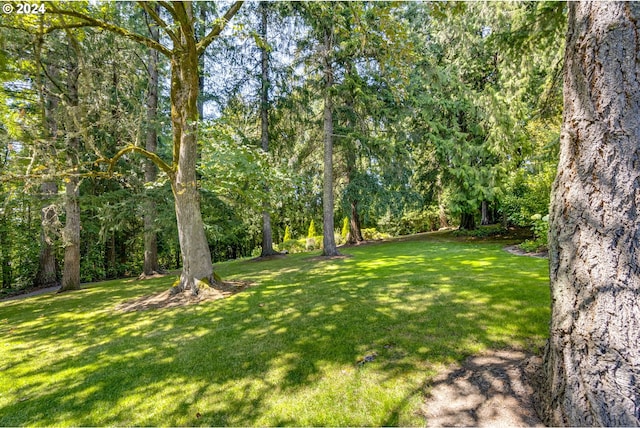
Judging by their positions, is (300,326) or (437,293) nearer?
(300,326)

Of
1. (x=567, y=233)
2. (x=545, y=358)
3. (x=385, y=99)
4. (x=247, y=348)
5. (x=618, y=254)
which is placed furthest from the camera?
(x=385, y=99)

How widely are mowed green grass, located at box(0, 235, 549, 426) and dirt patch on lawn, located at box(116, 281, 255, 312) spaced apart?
0.34 meters

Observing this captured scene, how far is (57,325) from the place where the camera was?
215 inches

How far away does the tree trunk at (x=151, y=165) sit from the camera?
31.5 feet

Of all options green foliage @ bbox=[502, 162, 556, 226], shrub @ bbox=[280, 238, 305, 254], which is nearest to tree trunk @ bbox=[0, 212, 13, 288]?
shrub @ bbox=[280, 238, 305, 254]

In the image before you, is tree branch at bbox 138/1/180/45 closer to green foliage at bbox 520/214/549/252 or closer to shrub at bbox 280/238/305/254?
green foliage at bbox 520/214/549/252

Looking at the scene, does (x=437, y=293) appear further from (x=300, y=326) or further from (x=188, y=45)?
(x=188, y=45)

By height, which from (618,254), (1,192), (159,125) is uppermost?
(159,125)

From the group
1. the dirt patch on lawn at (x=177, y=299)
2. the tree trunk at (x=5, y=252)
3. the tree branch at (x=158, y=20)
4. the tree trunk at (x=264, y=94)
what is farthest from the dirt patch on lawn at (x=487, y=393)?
the tree trunk at (x=5, y=252)

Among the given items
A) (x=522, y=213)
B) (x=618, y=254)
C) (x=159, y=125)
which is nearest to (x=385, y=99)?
(x=522, y=213)

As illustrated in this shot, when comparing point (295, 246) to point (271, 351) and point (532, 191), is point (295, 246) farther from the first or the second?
point (271, 351)

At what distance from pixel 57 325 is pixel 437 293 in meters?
7.08

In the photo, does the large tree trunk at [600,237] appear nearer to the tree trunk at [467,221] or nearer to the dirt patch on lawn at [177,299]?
the dirt patch on lawn at [177,299]

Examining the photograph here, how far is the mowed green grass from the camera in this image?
2.60 metres
